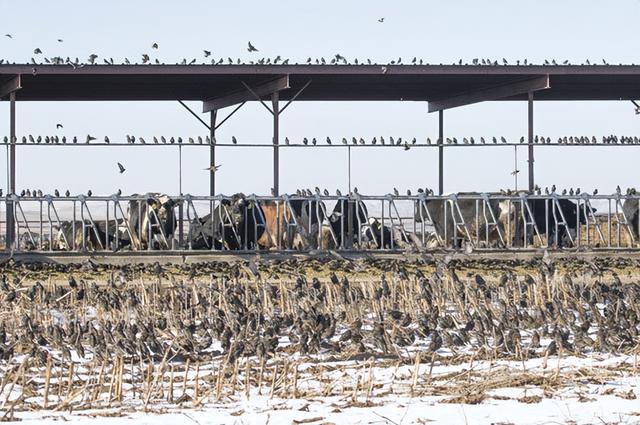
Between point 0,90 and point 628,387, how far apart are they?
68.5 ft

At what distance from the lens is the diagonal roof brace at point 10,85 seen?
28.8 meters

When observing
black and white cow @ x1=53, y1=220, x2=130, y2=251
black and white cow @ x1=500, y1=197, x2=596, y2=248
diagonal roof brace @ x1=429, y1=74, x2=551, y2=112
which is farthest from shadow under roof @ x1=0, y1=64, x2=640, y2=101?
black and white cow @ x1=53, y1=220, x2=130, y2=251

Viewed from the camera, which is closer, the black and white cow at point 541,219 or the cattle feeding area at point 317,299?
the cattle feeding area at point 317,299

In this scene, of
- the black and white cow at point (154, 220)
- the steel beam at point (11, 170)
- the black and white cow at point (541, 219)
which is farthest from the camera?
the black and white cow at point (541, 219)

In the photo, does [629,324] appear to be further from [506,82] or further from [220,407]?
[506,82]

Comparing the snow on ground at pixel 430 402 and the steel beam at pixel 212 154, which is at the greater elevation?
the steel beam at pixel 212 154

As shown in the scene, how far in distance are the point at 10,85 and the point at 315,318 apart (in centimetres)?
1637

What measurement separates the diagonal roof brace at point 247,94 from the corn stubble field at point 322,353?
9.18 m

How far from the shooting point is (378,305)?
1742 cm

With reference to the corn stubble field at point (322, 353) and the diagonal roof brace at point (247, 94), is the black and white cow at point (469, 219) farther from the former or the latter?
the corn stubble field at point (322, 353)

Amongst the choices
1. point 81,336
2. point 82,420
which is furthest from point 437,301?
point 82,420

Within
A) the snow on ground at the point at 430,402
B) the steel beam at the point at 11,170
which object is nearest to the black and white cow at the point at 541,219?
the steel beam at the point at 11,170

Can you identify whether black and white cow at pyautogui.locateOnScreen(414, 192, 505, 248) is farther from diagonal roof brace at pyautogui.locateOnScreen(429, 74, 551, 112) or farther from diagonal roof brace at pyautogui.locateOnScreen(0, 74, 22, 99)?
diagonal roof brace at pyautogui.locateOnScreen(0, 74, 22, 99)

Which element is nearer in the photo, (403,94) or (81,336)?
(81,336)
